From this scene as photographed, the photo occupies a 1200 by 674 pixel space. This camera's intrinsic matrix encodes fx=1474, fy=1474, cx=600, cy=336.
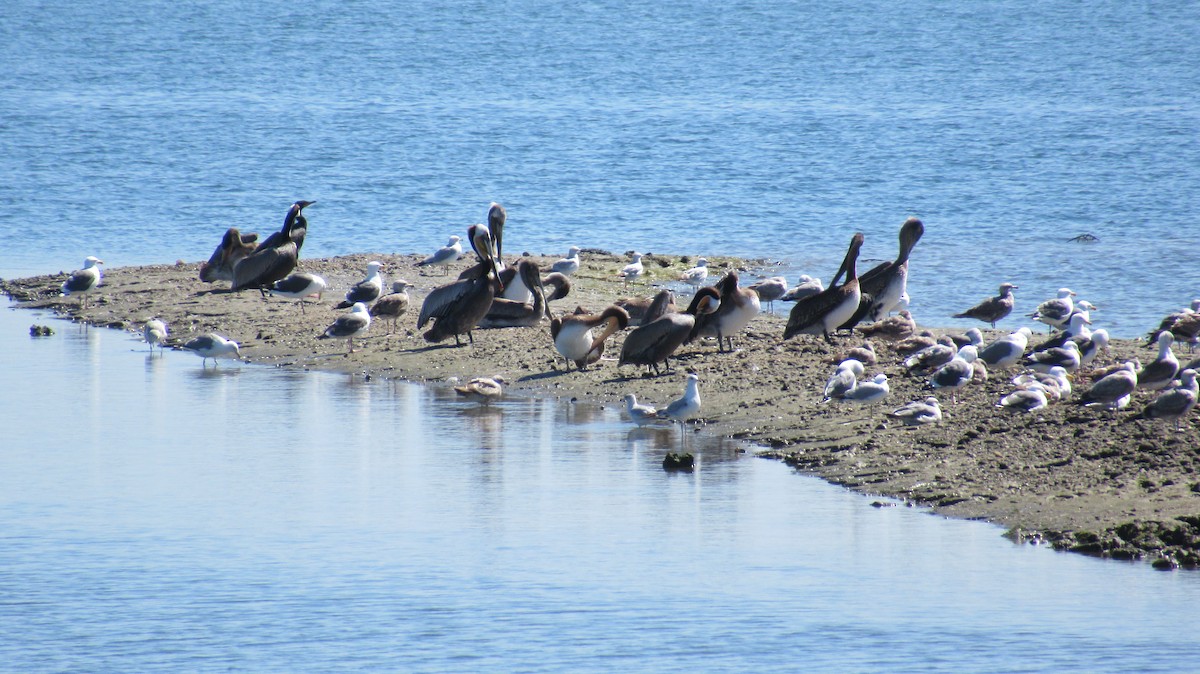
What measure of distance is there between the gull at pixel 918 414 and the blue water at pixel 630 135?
26.5 feet

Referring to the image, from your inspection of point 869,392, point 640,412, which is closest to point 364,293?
point 640,412

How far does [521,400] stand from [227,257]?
25.8ft

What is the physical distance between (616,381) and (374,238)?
649 inches

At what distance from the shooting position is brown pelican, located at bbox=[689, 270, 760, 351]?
50.6 feet

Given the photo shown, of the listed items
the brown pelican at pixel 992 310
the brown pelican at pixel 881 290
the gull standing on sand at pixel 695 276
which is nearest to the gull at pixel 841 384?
the brown pelican at pixel 881 290

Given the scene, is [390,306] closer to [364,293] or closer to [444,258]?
[364,293]

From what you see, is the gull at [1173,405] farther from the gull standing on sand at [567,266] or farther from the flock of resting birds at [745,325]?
the gull standing on sand at [567,266]

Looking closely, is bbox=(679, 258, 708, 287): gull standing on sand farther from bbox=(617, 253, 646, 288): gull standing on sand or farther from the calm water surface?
the calm water surface

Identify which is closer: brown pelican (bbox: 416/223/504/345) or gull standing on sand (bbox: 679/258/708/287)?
brown pelican (bbox: 416/223/504/345)

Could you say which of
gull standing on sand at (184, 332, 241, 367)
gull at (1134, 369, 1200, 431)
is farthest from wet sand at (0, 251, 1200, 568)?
gull standing on sand at (184, 332, 241, 367)

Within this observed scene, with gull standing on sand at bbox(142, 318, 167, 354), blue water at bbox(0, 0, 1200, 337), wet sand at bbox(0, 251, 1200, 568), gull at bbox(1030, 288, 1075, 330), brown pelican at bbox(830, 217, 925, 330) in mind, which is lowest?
wet sand at bbox(0, 251, 1200, 568)

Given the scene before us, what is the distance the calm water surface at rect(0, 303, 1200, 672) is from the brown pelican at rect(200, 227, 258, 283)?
302 inches

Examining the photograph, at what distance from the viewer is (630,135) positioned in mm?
49500

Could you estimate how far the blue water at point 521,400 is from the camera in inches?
321
